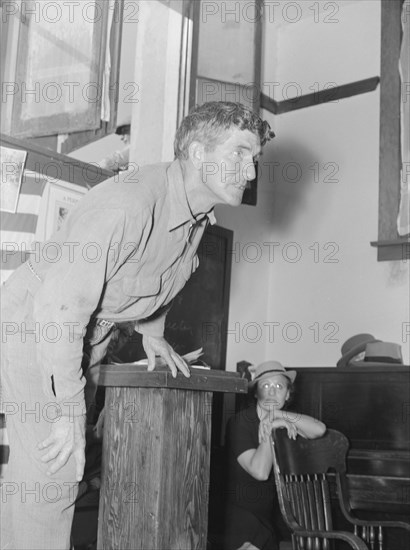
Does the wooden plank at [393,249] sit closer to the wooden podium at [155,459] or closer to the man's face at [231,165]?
the man's face at [231,165]

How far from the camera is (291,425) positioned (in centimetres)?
310

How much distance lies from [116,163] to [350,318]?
2.17m

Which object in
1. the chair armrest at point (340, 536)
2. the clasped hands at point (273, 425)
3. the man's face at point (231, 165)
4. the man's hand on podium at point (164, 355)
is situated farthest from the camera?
the clasped hands at point (273, 425)

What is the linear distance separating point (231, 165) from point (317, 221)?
359 cm

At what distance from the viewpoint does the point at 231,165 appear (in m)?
1.64

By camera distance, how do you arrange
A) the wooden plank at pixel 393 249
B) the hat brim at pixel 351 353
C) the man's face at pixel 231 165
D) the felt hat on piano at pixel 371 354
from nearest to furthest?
1. the man's face at pixel 231 165
2. the felt hat on piano at pixel 371 354
3. the hat brim at pixel 351 353
4. the wooden plank at pixel 393 249

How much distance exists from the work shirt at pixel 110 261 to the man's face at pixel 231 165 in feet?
0.25

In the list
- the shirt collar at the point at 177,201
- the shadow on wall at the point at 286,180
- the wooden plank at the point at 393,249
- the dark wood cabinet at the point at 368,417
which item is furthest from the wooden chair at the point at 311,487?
the shadow on wall at the point at 286,180

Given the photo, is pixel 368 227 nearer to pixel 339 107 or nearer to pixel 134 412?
pixel 339 107

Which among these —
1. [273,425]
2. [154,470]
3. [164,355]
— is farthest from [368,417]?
[154,470]

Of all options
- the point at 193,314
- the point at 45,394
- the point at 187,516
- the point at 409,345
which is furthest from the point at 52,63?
the point at 409,345

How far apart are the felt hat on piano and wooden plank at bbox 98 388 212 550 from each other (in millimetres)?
2626

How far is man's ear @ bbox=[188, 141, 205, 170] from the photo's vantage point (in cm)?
167

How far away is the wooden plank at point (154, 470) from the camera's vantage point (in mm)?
1381
